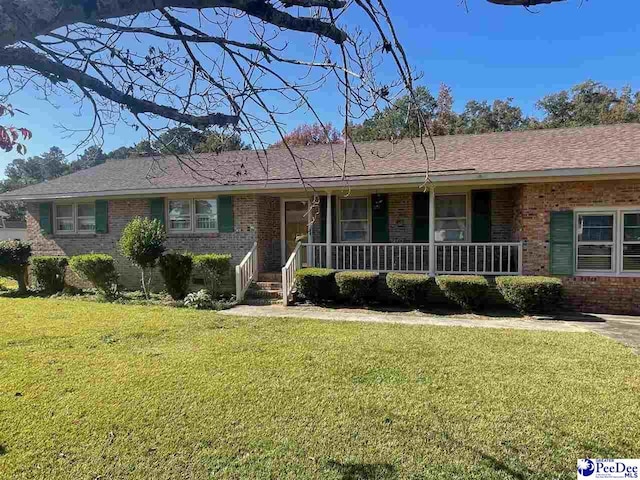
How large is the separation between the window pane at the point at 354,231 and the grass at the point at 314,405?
211 inches

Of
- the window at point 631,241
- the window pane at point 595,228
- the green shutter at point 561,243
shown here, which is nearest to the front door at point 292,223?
the green shutter at point 561,243

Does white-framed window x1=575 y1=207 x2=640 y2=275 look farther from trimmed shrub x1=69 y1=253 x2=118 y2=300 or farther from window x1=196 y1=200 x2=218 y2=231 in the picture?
trimmed shrub x1=69 y1=253 x2=118 y2=300

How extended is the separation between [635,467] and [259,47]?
4.06 metres

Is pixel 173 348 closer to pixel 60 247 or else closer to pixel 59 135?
pixel 59 135

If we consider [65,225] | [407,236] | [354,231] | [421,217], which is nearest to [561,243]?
[421,217]

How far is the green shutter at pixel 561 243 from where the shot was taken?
901 centimetres

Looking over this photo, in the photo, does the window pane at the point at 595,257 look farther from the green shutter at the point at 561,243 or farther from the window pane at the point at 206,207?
the window pane at the point at 206,207

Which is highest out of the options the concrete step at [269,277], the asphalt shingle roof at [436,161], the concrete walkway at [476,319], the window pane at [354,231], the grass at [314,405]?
the asphalt shingle roof at [436,161]

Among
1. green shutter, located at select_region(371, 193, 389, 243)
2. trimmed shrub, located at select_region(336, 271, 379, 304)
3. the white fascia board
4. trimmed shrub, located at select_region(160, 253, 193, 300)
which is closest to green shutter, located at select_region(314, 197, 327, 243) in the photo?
green shutter, located at select_region(371, 193, 389, 243)

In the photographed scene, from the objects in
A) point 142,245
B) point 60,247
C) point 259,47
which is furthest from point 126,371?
point 60,247

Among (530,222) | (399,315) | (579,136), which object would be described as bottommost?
(399,315)

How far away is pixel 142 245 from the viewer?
10273 mm

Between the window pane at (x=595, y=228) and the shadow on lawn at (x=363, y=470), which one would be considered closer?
the shadow on lawn at (x=363, y=470)

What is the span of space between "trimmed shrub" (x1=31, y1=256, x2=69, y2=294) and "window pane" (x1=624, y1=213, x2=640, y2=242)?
15.2m
